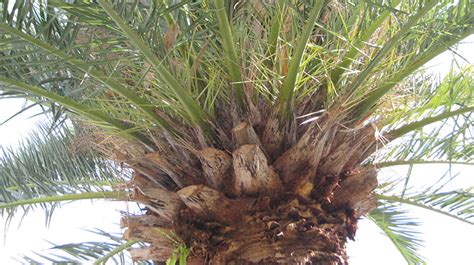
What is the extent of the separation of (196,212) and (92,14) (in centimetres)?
96

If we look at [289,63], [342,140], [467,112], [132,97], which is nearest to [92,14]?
[132,97]

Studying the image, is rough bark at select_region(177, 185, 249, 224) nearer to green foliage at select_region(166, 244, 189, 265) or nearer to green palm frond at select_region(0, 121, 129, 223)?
green foliage at select_region(166, 244, 189, 265)

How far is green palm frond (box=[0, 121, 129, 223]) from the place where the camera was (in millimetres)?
3789

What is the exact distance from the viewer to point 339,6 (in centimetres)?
292

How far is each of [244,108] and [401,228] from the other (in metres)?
1.75

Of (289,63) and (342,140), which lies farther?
(342,140)

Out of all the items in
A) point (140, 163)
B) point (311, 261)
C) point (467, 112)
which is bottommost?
point (311, 261)

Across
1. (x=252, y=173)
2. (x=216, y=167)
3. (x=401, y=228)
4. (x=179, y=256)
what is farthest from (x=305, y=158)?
(x=401, y=228)

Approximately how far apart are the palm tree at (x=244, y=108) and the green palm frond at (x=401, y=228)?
3.35 feet

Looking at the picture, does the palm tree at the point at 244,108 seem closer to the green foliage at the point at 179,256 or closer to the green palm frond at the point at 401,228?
the green foliage at the point at 179,256

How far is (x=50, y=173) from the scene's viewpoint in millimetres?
4043

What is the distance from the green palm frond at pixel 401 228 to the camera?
4.00m

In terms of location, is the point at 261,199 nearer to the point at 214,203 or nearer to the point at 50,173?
the point at 214,203

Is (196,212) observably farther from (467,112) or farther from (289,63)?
(467,112)
